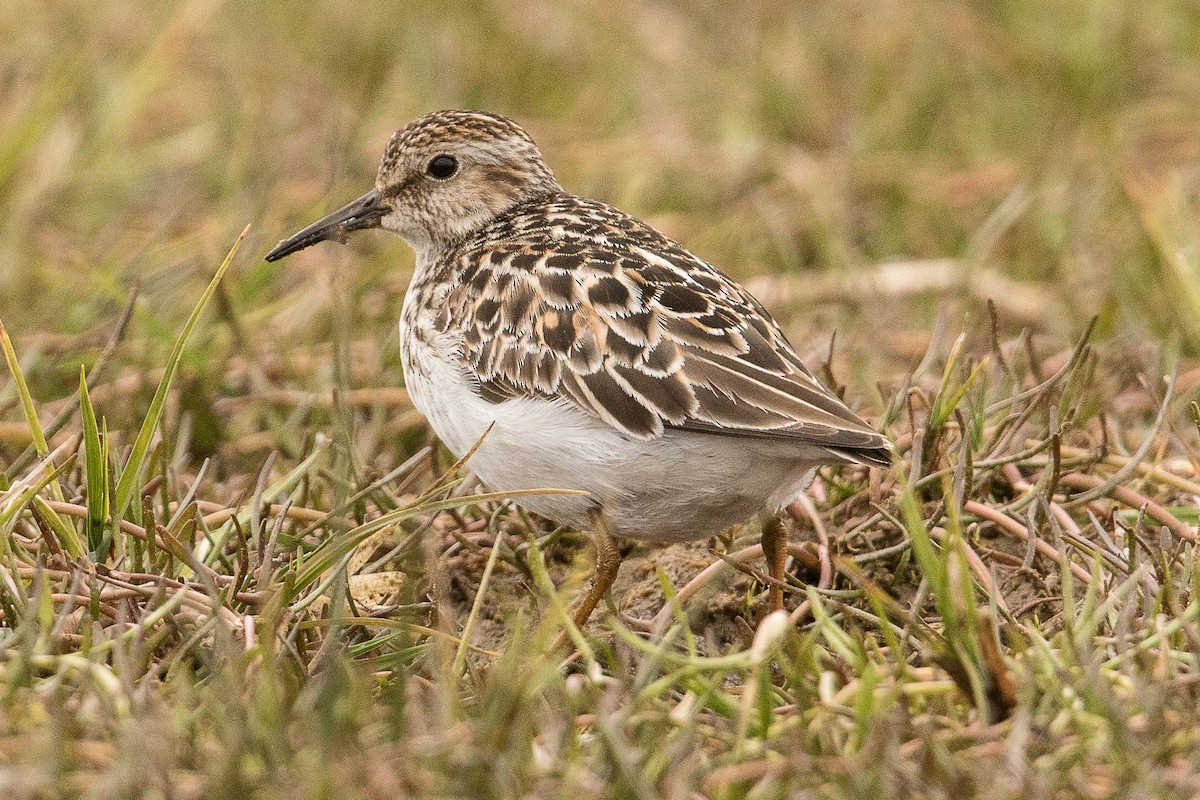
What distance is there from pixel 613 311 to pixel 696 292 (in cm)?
28

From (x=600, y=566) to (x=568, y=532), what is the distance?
0.53 meters

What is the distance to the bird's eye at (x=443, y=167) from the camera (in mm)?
5703

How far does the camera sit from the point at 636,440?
A: 14.4ft

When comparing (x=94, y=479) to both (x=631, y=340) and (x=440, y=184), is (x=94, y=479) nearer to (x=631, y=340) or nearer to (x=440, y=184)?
(x=631, y=340)

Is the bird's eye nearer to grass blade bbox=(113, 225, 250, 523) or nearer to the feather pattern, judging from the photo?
the feather pattern

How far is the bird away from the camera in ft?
14.3

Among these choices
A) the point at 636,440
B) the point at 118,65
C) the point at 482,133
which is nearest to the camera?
the point at 636,440

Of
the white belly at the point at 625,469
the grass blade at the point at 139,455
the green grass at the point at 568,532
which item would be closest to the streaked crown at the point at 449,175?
the green grass at the point at 568,532

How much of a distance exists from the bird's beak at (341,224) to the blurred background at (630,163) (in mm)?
255

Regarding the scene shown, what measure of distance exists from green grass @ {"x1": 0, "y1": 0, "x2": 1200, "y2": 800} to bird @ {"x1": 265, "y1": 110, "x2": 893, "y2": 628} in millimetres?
232

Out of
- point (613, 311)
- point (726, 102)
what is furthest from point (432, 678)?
point (726, 102)

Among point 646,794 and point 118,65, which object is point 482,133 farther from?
point 118,65

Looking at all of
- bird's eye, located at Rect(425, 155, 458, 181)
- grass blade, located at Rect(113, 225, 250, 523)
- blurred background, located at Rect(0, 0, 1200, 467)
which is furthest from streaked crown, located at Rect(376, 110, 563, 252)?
grass blade, located at Rect(113, 225, 250, 523)

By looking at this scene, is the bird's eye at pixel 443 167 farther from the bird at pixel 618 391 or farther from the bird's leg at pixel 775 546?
the bird's leg at pixel 775 546
